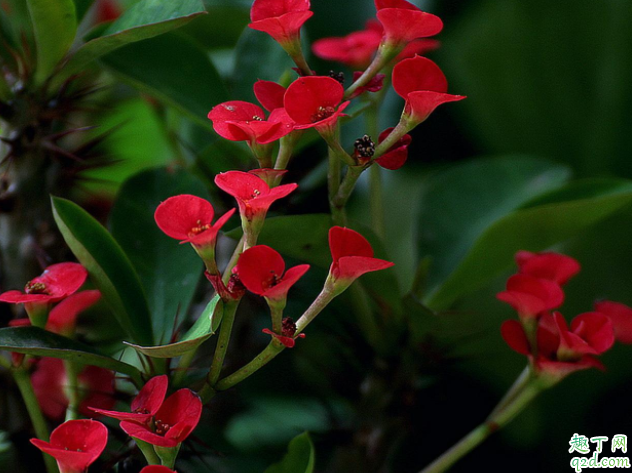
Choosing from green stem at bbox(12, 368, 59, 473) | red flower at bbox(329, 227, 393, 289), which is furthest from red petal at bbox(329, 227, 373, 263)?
green stem at bbox(12, 368, 59, 473)

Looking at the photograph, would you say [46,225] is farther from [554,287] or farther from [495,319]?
[495,319]

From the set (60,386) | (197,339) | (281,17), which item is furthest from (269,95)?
(60,386)

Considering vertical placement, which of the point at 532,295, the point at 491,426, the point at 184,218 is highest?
the point at 184,218

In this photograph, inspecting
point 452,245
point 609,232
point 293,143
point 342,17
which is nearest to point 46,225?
point 293,143

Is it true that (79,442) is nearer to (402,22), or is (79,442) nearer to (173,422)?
(173,422)

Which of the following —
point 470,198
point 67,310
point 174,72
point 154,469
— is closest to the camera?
point 154,469

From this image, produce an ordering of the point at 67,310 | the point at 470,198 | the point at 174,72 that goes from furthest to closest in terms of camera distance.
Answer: the point at 470,198
the point at 174,72
the point at 67,310

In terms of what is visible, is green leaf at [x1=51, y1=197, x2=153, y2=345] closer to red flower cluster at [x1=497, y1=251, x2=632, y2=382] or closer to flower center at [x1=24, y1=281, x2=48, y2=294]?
flower center at [x1=24, y1=281, x2=48, y2=294]
